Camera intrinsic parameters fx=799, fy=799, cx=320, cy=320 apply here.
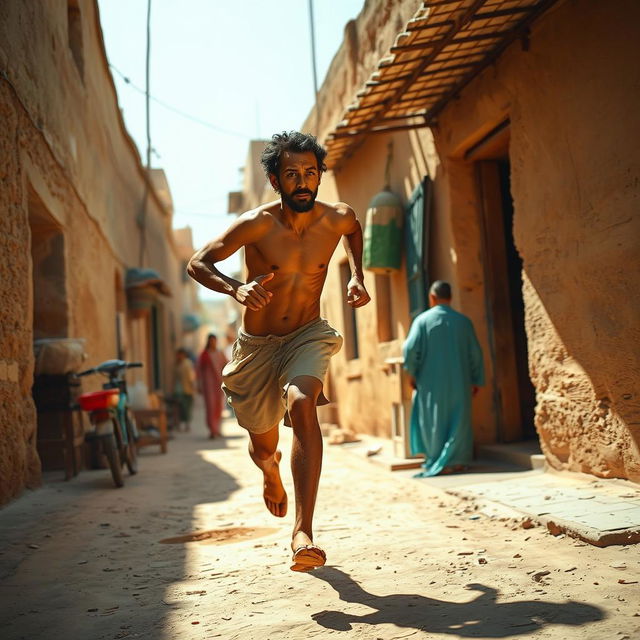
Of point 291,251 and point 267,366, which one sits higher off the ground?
point 291,251

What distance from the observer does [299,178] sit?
3551mm

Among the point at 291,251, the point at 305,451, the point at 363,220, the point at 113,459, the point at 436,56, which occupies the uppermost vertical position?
the point at 436,56

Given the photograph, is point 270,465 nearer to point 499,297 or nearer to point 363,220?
point 499,297

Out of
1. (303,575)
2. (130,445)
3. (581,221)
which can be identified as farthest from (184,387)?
(303,575)

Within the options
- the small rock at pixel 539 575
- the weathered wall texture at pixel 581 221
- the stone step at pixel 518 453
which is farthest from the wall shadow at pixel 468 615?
the stone step at pixel 518 453

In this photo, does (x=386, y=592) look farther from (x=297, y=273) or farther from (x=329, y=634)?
(x=297, y=273)

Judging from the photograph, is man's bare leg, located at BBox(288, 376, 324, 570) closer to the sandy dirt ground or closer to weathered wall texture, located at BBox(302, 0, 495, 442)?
the sandy dirt ground

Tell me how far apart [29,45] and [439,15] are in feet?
10.9

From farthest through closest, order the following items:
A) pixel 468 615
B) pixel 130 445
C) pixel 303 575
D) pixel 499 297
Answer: pixel 130 445 → pixel 499 297 → pixel 303 575 → pixel 468 615

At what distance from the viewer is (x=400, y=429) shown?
7.77 metres

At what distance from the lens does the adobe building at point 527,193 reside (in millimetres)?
4629

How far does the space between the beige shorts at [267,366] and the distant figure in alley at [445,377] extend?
2.98m

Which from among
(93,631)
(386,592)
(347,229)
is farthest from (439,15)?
(93,631)

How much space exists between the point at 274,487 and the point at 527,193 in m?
3.04
